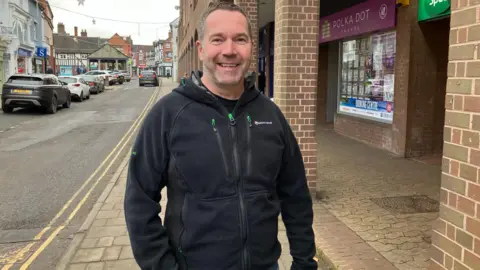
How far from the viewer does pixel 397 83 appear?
877 centimetres

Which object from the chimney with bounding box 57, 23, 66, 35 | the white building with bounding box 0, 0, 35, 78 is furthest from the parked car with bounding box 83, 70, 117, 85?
the chimney with bounding box 57, 23, 66, 35

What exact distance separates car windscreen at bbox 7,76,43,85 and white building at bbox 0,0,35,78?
9.69 m

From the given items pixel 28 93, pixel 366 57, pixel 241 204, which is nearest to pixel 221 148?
pixel 241 204

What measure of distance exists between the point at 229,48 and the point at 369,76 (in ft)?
29.3

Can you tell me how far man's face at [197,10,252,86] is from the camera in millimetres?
1896

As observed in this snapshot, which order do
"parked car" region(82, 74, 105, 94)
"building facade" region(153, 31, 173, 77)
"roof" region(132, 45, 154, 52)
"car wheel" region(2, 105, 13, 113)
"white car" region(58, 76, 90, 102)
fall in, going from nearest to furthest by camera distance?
"car wheel" region(2, 105, 13, 113) → "white car" region(58, 76, 90, 102) → "parked car" region(82, 74, 105, 94) → "building facade" region(153, 31, 173, 77) → "roof" region(132, 45, 154, 52)

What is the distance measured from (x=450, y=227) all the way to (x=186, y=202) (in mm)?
1388

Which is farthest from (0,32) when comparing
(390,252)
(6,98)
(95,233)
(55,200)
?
(390,252)

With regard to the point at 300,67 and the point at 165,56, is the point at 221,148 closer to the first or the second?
the point at 300,67

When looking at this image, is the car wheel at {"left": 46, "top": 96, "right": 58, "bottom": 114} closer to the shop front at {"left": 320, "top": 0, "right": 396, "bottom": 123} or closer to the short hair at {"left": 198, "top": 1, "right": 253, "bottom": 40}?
the shop front at {"left": 320, "top": 0, "right": 396, "bottom": 123}

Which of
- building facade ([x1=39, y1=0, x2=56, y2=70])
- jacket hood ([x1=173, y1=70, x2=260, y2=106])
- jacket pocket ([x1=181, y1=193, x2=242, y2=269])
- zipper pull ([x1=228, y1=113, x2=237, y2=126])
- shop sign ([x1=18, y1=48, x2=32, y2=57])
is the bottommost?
jacket pocket ([x1=181, y1=193, x2=242, y2=269])

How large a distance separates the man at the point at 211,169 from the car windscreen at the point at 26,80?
17241mm

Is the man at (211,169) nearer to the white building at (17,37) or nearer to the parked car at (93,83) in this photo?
the white building at (17,37)

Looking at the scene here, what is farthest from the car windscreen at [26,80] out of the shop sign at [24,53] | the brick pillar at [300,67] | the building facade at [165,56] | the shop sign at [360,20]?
the building facade at [165,56]
